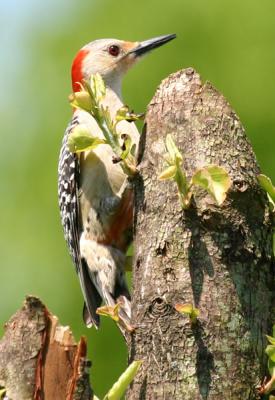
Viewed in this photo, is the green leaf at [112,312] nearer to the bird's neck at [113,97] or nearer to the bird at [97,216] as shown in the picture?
the bird at [97,216]

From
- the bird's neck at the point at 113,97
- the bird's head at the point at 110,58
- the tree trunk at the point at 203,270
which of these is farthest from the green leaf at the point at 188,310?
the bird's head at the point at 110,58

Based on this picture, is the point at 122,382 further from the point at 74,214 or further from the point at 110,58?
the point at 110,58

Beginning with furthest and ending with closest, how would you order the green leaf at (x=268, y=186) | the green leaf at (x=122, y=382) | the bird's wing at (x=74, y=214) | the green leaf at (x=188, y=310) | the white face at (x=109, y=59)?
the white face at (x=109, y=59) < the bird's wing at (x=74, y=214) < the green leaf at (x=268, y=186) < the green leaf at (x=188, y=310) < the green leaf at (x=122, y=382)

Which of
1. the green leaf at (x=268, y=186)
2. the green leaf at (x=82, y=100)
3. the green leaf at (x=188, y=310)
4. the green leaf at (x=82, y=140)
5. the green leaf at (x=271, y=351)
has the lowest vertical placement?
the green leaf at (x=271, y=351)

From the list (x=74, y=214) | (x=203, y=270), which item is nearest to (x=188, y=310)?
(x=203, y=270)

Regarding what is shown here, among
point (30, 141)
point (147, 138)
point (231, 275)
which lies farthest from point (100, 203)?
point (30, 141)

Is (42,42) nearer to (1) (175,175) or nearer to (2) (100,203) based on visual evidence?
(2) (100,203)

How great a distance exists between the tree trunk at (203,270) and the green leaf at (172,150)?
25 centimetres

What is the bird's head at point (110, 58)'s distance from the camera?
805 centimetres

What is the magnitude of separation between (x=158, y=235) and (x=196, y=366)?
0.59m

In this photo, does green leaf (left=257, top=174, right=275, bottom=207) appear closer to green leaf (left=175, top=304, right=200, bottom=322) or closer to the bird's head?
green leaf (left=175, top=304, right=200, bottom=322)

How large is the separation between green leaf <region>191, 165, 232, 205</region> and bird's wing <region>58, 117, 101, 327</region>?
312 centimetres

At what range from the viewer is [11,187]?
Result: 40.5 feet

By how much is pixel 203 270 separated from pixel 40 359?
2.57 feet
